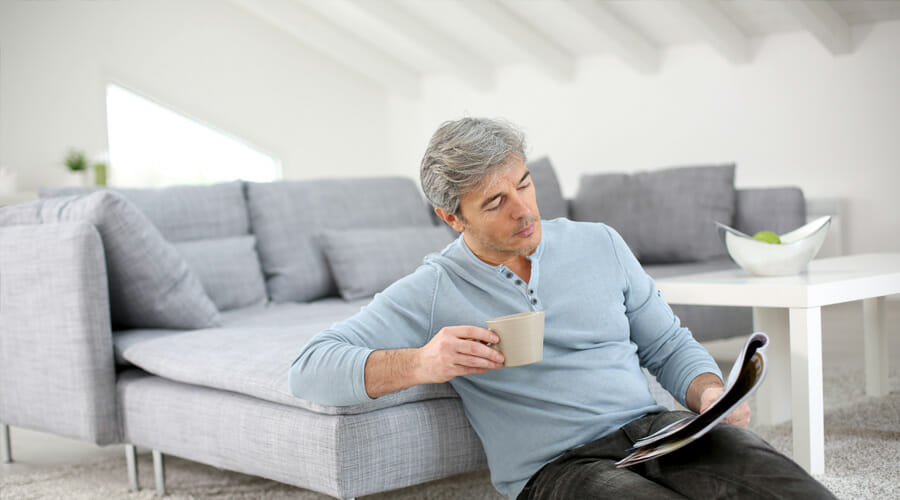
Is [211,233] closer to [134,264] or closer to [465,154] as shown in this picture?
[134,264]

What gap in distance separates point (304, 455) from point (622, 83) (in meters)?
6.07

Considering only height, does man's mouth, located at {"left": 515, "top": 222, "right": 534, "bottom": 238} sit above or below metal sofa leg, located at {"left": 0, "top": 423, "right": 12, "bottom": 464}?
above

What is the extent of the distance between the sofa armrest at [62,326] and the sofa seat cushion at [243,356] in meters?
0.10

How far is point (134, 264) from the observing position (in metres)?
2.28

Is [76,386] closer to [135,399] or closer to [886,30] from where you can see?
[135,399]

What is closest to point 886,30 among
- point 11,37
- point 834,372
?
point 834,372

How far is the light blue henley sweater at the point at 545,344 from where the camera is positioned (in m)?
1.38

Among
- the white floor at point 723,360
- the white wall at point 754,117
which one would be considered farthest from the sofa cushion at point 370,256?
the white wall at point 754,117

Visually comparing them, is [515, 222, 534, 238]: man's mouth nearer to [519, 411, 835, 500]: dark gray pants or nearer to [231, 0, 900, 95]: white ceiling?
[519, 411, 835, 500]: dark gray pants

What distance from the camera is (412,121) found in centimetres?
873

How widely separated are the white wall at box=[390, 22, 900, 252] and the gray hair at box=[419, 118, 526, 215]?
5147 mm

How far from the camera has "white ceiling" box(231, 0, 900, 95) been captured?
18.9 feet

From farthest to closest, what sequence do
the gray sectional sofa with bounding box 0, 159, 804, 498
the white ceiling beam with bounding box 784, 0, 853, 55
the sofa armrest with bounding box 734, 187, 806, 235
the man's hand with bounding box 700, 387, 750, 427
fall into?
the white ceiling beam with bounding box 784, 0, 853, 55 → the sofa armrest with bounding box 734, 187, 806, 235 → the gray sectional sofa with bounding box 0, 159, 804, 498 → the man's hand with bounding box 700, 387, 750, 427

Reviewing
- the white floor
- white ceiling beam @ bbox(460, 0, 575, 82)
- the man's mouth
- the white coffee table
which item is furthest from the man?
white ceiling beam @ bbox(460, 0, 575, 82)
